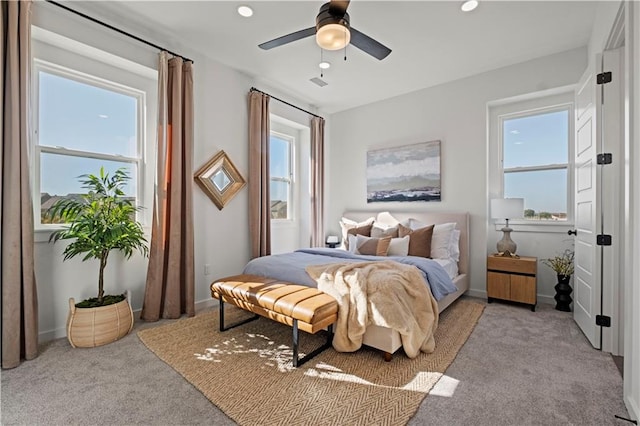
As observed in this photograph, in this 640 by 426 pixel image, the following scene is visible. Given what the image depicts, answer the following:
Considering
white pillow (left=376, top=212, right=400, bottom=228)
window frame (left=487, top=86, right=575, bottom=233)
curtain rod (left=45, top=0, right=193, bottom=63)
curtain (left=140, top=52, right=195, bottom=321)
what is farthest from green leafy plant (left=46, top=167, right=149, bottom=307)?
window frame (left=487, top=86, right=575, bottom=233)

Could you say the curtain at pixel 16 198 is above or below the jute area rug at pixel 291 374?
above

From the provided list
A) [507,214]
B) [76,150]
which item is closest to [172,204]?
[76,150]

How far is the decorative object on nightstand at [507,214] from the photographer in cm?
355

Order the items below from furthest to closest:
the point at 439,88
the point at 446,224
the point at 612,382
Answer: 1. the point at 439,88
2. the point at 446,224
3. the point at 612,382

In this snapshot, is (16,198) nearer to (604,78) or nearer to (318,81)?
(318,81)

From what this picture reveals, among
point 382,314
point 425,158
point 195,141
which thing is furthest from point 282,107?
point 382,314

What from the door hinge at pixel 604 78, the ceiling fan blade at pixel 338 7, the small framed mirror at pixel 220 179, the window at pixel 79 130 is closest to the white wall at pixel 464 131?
the door hinge at pixel 604 78

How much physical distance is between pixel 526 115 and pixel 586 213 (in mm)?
1807

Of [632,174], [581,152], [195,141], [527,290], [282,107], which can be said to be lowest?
[527,290]

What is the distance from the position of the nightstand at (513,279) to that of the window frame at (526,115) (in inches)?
20.2

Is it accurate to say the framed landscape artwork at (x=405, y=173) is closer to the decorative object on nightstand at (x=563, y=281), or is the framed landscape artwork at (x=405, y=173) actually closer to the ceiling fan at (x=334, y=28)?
the decorative object on nightstand at (x=563, y=281)

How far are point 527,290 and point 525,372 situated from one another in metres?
1.67

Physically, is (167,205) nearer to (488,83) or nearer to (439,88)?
(439,88)

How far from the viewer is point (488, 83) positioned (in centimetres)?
403
